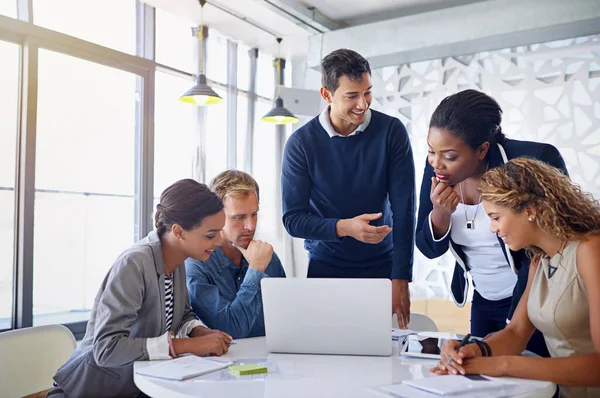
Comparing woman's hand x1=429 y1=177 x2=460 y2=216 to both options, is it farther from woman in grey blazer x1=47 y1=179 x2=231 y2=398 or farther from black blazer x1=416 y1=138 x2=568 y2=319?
woman in grey blazer x1=47 y1=179 x2=231 y2=398

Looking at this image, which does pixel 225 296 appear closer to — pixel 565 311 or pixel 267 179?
pixel 565 311

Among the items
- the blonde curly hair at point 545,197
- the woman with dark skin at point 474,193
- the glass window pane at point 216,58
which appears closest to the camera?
the blonde curly hair at point 545,197

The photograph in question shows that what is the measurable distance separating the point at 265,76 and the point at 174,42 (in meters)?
1.53

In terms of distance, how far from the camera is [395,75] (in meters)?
6.61

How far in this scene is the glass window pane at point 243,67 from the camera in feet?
Answer: 22.9

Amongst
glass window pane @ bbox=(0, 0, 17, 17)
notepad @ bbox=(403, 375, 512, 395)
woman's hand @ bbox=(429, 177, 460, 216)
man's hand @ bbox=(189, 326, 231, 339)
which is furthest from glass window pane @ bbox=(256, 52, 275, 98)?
notepad @ bbox=(403, 375, 512, 395)

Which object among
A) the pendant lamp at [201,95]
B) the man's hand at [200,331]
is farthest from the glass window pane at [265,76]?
the man's hand at [200,331]

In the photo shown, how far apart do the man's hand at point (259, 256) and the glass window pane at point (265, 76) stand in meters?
5.22

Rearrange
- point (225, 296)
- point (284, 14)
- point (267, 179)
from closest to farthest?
point (225, 296), point (284, 14), point (267, 179)

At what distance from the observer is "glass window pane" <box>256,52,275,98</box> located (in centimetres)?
730

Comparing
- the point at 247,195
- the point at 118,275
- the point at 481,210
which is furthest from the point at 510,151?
the point at 118,275

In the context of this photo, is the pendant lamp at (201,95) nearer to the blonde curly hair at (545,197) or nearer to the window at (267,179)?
the window at (267,179)

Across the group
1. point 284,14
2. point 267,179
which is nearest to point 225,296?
point 284,14

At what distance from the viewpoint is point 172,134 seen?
604 cm
